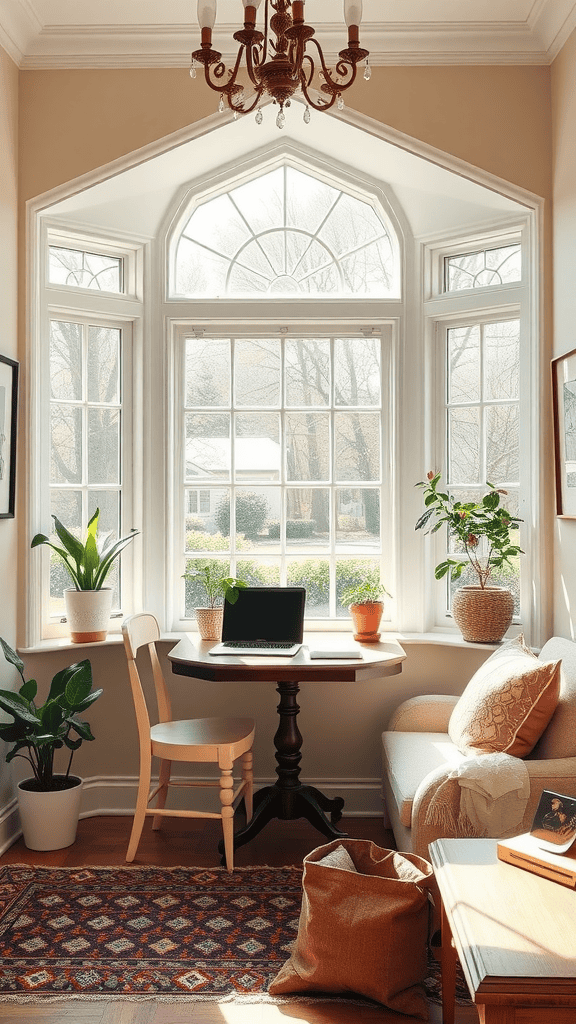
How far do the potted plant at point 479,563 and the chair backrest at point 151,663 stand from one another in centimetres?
126

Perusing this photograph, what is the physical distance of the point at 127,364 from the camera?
4121 millimetres

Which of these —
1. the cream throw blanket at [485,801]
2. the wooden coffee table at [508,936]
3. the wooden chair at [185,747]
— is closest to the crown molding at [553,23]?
the cream throw blanket at [485,801]

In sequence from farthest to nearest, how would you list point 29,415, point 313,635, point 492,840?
point 313,635 < point 29,415 < point 492,840

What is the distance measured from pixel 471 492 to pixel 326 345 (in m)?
0.99

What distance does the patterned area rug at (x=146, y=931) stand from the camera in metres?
2.51

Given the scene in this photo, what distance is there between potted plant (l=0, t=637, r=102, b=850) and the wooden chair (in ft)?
0.78

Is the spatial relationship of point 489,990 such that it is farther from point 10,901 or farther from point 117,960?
point 10,901

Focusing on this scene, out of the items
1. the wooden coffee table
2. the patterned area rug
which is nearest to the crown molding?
the wooden coffee table

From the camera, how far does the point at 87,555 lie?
3.72 meters

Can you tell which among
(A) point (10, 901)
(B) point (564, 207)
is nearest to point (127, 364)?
(B) point (564, 207)

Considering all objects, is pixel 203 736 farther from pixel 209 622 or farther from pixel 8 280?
pixel 8 280

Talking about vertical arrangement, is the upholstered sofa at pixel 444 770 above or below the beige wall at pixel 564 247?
below

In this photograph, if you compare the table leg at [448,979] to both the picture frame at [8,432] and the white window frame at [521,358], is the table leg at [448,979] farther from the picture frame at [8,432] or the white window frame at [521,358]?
the picture frame at [8,432]

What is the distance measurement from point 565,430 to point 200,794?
2.28 metres
